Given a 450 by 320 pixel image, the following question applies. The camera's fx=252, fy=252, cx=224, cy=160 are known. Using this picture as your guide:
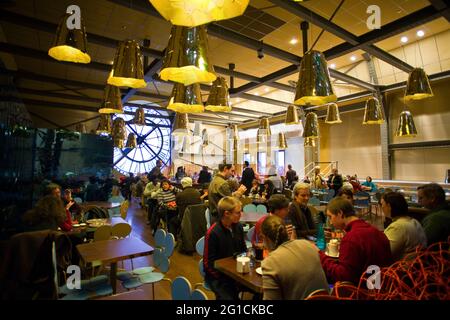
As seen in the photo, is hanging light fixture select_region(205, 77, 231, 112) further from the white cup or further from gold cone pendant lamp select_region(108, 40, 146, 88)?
the white cup

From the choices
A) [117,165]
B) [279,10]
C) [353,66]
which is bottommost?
[117,165]

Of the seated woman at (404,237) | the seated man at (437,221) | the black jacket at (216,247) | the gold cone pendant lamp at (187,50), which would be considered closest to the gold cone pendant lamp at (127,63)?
the gold cone pendant lamp at (187,50)

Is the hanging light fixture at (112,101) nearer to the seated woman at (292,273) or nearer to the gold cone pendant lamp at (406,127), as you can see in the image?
the seated woman at (292,273)

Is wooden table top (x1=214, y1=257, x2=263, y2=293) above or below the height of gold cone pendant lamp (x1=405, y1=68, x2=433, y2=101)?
below

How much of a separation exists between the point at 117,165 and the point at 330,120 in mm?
13563

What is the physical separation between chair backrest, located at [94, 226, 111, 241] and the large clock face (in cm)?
1217

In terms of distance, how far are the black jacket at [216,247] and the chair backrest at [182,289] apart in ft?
1.85

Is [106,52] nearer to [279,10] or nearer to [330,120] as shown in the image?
A: [279,10]

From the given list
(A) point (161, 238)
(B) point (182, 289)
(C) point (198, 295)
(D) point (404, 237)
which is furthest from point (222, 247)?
(D) point (404, 237)

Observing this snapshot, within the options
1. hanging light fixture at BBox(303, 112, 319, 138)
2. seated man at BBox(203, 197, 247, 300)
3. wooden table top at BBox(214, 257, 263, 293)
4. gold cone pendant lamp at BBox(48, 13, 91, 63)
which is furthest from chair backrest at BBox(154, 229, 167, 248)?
hanging light fixture at BBox(303, 112, 319, 138)

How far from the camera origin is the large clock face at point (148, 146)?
1498cm

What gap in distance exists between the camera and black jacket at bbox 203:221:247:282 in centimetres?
223

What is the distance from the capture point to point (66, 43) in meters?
1.98
